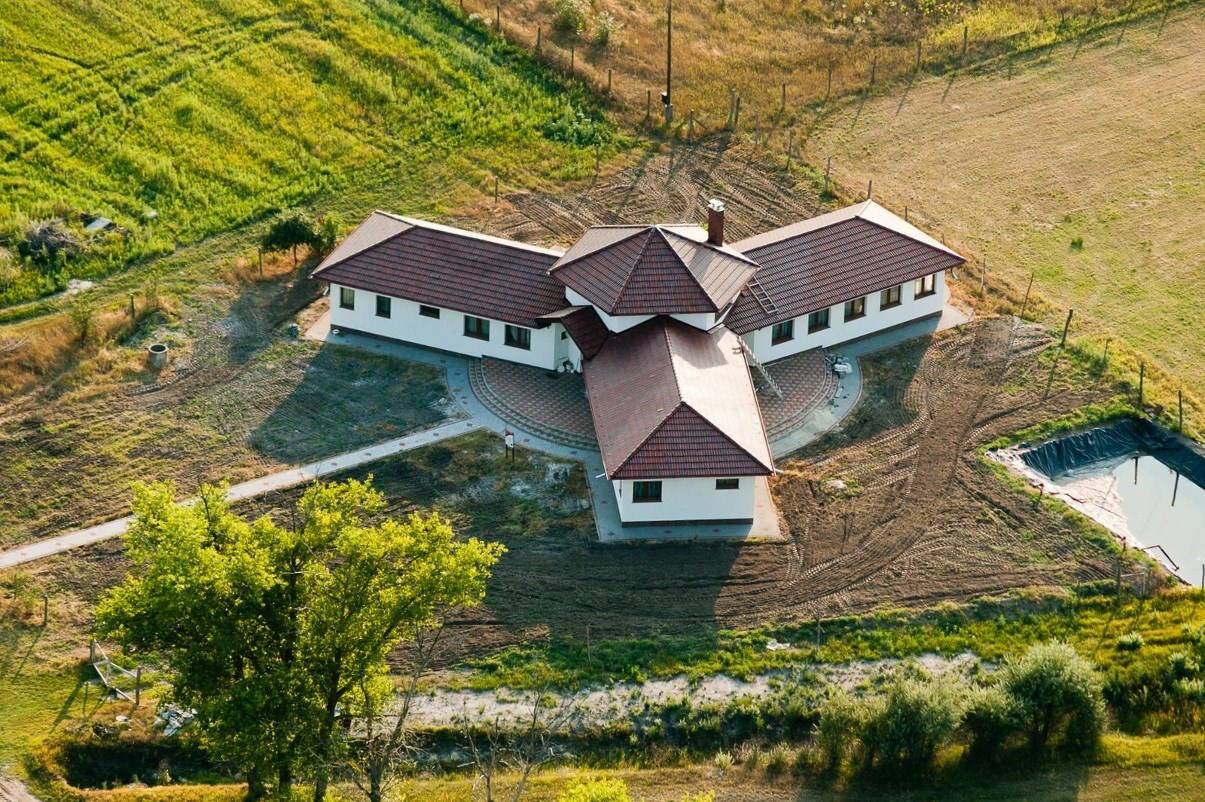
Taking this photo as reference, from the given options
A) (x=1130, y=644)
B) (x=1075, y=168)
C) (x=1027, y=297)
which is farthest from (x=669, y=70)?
(x=1130, y=644)

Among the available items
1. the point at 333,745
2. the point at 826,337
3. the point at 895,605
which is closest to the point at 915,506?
the point at 895,605

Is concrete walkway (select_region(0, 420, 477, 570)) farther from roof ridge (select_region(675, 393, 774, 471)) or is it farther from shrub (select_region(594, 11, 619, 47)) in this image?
shrub (select_region(594, 11, 619, 47))

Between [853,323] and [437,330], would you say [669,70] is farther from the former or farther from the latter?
[437,330]

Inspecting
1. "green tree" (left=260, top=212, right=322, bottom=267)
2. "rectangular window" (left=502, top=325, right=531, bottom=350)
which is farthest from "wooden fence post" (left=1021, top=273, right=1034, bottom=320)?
"green tree" (left=260, top=212, right=322, bottom=267)

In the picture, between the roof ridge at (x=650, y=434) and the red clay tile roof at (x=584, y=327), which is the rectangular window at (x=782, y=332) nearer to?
the red clay tile roof at (x=584, y=327)

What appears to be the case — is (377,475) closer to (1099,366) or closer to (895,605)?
(895,605)
